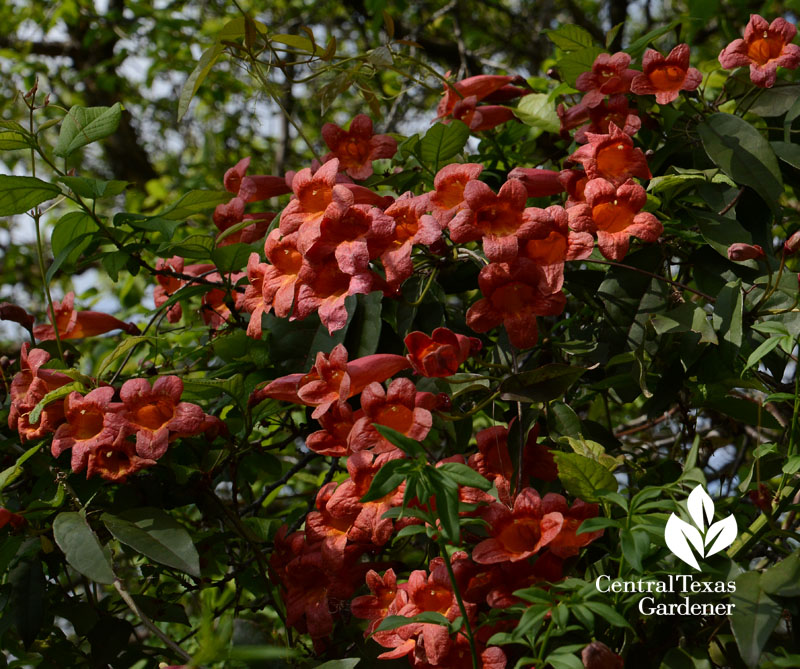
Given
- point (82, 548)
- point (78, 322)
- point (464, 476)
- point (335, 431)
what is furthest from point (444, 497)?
point (78, 322)

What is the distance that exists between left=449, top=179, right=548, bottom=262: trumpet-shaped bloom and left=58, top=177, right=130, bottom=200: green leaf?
67 cm

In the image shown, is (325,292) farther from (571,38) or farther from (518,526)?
(571,38)

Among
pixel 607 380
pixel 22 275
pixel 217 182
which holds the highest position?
pixel 217 182

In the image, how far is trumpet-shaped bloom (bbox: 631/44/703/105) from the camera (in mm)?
1328

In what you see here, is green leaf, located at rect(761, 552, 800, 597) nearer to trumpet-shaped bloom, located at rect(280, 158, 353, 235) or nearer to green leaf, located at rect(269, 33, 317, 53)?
trumpet-shaped bloom, located at rect(280, 158, 353, 235)

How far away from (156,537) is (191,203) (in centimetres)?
70

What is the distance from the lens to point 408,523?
1.05m

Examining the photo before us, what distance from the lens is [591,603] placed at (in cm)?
85

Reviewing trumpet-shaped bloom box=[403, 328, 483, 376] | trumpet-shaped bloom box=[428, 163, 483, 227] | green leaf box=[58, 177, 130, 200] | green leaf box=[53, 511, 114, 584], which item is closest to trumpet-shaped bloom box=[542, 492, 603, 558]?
trumpet-shaped bloom box=[403, 328, 483, 376]

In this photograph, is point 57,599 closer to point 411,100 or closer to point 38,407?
point 38,407

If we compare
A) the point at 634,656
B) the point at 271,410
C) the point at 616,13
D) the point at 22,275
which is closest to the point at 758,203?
the point at 634,656

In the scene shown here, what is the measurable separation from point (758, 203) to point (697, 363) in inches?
14.3

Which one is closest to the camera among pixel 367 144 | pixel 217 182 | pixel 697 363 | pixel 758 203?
pixel 697 363

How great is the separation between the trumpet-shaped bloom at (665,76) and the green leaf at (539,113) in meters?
0.23
